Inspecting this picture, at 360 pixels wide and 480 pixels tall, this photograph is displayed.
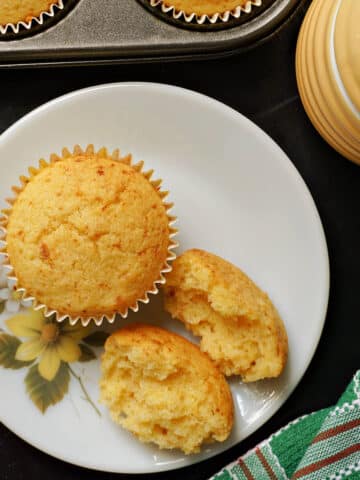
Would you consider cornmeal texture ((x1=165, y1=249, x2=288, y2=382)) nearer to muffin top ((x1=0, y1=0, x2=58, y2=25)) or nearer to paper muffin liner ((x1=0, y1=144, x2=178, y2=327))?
paper muffin liner ((x1=0, y1=144, x2=178, y2=327))

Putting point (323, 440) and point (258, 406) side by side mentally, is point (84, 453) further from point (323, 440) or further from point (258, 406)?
point (323, 440)

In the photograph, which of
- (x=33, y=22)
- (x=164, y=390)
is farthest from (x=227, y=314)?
(x=33, y=22)

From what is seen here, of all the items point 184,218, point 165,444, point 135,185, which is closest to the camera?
point 135,185

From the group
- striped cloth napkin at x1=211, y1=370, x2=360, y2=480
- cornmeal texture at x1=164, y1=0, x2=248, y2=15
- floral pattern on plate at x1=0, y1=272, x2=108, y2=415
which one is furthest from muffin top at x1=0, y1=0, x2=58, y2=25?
striped cloth napkin at x1=211, y1=370, x2=360, y2=480

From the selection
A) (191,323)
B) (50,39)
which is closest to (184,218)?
(191,323)

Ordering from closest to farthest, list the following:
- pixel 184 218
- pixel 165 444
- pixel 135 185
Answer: pixel 135 185
pixel 165 444
pixel 184 218

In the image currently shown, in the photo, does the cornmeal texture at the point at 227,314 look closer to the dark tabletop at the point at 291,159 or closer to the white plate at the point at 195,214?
the white plate at the point at 195,214
